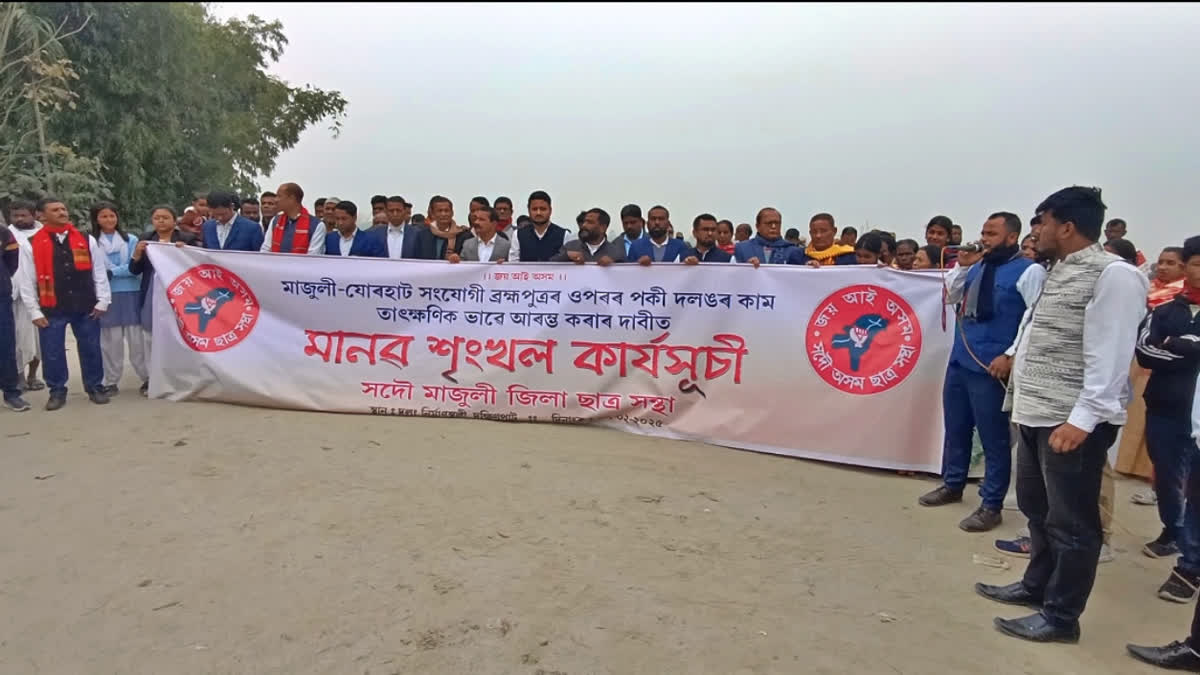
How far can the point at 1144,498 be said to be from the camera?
495 centimetres

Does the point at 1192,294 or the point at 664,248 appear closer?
the point at 1192,294

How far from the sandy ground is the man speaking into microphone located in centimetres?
25

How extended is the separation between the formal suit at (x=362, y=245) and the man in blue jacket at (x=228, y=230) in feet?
1.87

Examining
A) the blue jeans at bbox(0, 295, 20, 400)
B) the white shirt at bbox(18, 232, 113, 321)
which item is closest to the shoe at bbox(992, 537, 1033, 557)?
the white shirt at bbox(18, 232, 113, 321)

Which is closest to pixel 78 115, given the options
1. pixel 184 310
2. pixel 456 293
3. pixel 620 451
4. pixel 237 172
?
pixel 237 172

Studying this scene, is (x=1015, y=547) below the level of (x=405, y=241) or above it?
below

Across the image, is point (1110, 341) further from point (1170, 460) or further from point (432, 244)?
point (432, 244)

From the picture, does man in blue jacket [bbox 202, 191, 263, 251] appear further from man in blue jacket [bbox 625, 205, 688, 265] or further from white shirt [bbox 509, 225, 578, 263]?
man in blue jacket [bbox 625, 205, 688, 265]

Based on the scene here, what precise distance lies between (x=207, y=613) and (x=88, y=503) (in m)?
1.49

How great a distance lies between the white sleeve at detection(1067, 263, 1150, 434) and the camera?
260 centimetres

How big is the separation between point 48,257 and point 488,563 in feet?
15.1

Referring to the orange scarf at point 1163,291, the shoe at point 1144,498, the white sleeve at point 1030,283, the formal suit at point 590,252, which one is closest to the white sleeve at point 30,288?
the formal suit at point 590,252

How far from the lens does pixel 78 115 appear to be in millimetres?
14391

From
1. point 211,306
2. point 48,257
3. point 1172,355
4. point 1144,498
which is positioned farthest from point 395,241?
point 1144,498
